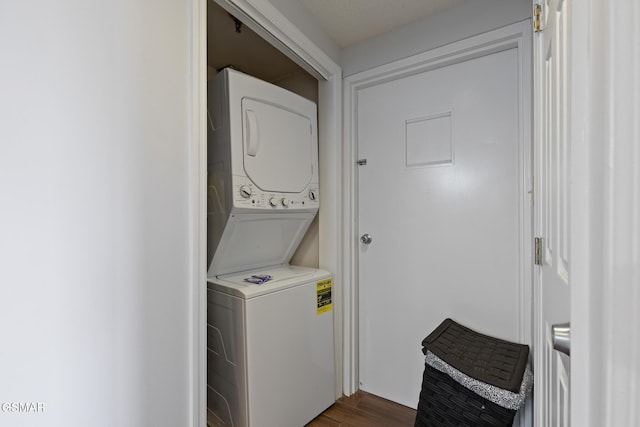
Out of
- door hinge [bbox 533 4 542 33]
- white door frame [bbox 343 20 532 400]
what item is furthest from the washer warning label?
door hinge [bbox 533 4 542 33]

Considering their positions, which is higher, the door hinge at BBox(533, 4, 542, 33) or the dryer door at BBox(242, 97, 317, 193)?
the door hinge at BBox(533, 4, 542, 33)

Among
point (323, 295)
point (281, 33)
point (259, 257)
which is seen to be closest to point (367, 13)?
point (281, 33)

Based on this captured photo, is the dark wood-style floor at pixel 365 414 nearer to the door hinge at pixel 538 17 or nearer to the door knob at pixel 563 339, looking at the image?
the door knob at pixel 563 339

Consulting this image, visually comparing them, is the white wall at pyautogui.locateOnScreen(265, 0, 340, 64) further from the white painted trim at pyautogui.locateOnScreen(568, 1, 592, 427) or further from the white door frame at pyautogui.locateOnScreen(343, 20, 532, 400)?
the white painted trim at pyautogui.locateOnScreen(568, 1, 592, 427)

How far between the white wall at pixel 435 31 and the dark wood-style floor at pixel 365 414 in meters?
2.18

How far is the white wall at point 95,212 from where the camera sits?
68 cm

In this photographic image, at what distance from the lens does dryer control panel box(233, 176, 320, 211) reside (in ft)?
4.48

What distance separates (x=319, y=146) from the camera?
192 cm

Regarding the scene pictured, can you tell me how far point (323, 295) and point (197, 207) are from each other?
98 cm

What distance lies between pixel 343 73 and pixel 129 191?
1.60 metres

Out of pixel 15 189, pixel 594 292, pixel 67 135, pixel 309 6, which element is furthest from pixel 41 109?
pixel 309 6

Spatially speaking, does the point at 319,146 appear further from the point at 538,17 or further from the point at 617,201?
the point at 617,201

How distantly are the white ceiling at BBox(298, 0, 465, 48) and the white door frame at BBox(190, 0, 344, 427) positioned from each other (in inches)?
6.8

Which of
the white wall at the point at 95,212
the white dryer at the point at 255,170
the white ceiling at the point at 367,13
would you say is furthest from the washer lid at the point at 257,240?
the white ceiling at the point at 367,13
